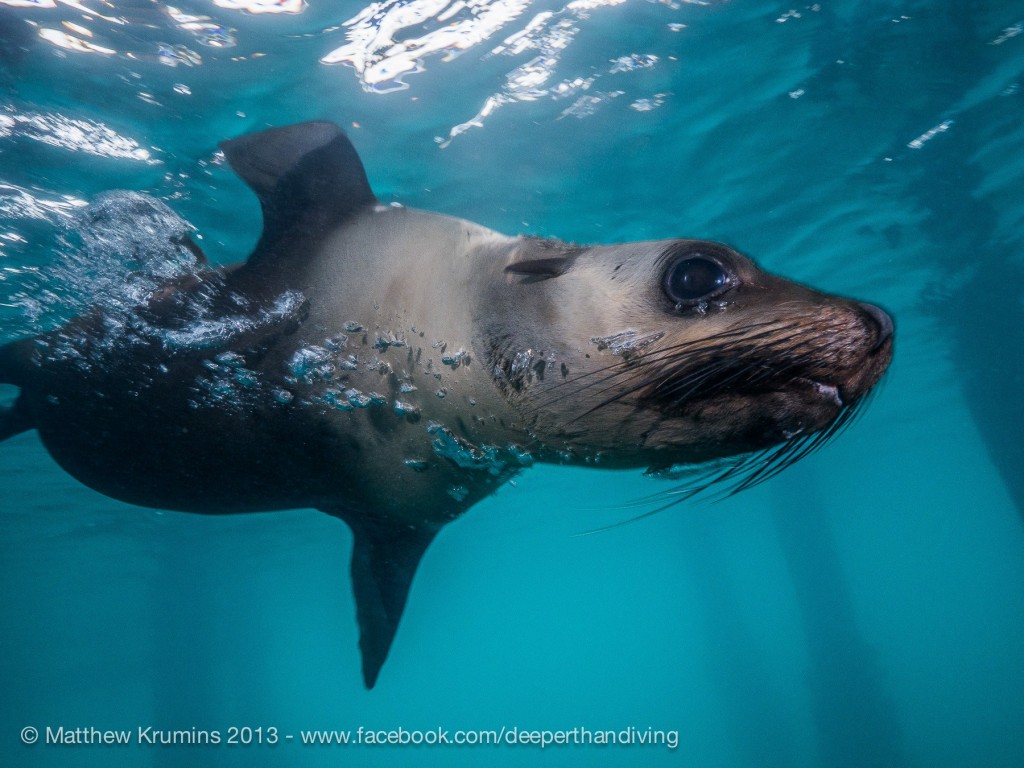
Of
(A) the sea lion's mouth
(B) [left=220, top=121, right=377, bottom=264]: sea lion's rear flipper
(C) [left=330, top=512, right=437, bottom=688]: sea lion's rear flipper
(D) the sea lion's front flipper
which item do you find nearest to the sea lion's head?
(A) the sea lion's mouth

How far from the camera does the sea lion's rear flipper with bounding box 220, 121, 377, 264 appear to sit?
3.26 m

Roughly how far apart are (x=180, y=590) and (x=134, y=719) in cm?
7156

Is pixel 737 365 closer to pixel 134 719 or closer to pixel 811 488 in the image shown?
pixel 811 488

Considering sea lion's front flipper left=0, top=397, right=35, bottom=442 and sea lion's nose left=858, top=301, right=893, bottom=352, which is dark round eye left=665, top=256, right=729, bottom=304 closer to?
sea lion's nose left=858, top=301, right=893, bottom=352

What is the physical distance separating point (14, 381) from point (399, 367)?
344 centimetres

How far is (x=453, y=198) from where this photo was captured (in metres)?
7.67

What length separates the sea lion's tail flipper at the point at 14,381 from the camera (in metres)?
4.15

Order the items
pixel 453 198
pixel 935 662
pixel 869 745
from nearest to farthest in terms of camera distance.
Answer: pixel 453 198, pixel 869 745, pixel 935 662

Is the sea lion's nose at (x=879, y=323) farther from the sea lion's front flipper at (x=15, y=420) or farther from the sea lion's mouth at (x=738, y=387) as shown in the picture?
the sea lion's front flipper at (x=15, y=420)

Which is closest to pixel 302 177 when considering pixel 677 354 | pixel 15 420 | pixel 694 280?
pixel 694 280

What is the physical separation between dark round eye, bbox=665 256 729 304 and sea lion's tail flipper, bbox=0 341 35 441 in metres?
4.35

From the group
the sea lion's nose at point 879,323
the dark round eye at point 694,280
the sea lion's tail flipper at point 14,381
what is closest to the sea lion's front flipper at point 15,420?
the sea lion's tail flipper at point 14,381

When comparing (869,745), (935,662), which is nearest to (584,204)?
(869,745)

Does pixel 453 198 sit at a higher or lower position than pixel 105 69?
lower
